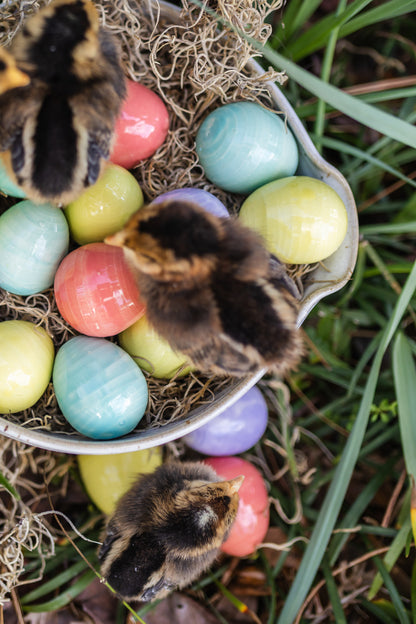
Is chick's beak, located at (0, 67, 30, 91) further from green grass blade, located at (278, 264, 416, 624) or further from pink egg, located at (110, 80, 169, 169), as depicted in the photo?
green grass blade, located at (278, 264, 416, 624)

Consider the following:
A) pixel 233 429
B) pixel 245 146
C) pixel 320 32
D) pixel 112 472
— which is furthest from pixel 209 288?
pixel 320 32

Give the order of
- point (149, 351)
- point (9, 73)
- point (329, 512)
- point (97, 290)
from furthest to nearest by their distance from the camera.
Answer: point (329, 512) < point (149, 351) < point (97, 290) < point (9, 73)

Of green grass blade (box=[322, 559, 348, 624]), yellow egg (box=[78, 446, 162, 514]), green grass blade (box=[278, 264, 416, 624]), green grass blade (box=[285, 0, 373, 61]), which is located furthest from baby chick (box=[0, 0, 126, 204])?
green grass blade (box=[322, 559, 348, 624])

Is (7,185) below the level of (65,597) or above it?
above

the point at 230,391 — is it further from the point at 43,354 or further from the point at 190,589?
the point at 190,589

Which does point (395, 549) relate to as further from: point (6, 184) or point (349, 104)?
point (6, 184)
